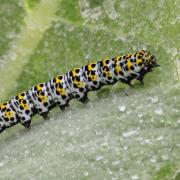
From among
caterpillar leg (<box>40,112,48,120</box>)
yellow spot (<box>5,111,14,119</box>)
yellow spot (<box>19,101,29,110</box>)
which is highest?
yellow spot (<box>19,101,29,110</box>)

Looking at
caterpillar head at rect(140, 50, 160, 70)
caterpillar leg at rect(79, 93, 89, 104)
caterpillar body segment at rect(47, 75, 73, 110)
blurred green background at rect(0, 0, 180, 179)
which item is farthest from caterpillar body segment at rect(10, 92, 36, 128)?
caterpillar head at rect(140, 50, 160, 70)

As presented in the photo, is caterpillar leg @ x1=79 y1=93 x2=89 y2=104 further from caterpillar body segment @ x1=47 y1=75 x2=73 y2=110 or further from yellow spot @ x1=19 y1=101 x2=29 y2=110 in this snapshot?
yellow spot @ x1=19 y1=101 x2=29 y2=110

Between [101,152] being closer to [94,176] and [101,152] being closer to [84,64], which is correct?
[94,176]

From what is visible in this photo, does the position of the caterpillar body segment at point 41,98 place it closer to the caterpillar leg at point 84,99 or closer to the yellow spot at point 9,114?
the yellow spot at point 9,114

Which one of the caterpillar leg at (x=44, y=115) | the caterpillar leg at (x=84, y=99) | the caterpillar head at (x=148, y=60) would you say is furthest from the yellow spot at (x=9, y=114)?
the caterpillar head at (x=148, y=60)

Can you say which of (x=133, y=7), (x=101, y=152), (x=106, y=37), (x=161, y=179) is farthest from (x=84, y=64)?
(x=161, y=179)

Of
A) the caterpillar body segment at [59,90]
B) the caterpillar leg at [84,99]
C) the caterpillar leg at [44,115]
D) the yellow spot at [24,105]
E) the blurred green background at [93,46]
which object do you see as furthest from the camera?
the caterpillar leg at [44,115]
